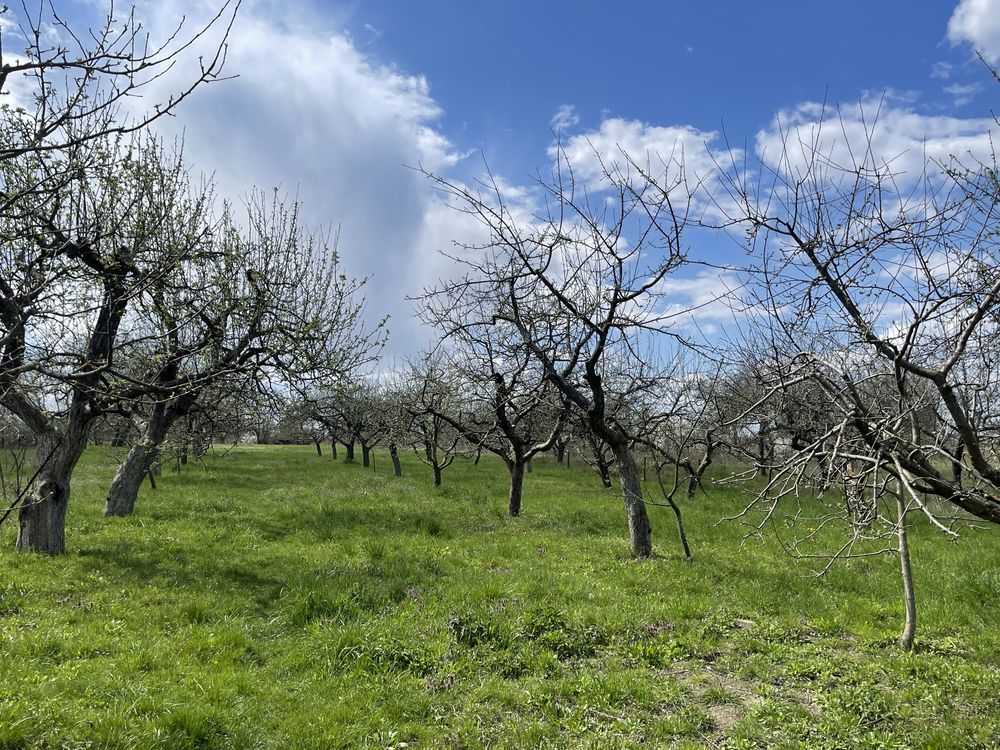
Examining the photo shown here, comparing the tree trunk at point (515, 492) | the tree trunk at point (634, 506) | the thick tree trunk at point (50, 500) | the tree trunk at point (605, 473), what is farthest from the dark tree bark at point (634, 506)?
the tree trunk at point (605, 473)

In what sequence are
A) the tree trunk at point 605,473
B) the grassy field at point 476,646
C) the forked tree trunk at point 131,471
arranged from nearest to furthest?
the grassy field at point 476,646 → the forked tree trunk at point 131,471 → the tree trunk at point 605,473

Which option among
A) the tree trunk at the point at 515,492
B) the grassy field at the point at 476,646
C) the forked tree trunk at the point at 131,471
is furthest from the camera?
the tree trunk at the point at 515,492

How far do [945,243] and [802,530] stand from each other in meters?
13.2

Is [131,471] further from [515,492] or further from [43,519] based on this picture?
[515,492]

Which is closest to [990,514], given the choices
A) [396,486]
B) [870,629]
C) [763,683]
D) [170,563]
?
[763,683]

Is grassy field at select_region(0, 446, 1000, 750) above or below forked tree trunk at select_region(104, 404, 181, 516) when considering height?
below

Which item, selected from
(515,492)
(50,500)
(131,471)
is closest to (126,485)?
(131,471)

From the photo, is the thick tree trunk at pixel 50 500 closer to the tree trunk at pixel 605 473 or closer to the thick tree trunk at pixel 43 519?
the thick tree trunk at pixel 43 519

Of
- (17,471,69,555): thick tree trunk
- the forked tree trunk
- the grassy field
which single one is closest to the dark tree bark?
the grassy field

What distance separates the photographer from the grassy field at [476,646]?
571cm

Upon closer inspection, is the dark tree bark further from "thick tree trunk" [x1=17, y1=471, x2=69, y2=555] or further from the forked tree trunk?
the forked tree trunk

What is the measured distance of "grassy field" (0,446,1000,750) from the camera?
225 inches

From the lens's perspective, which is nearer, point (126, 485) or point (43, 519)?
point (43, 519)

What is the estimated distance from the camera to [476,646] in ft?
25.4
